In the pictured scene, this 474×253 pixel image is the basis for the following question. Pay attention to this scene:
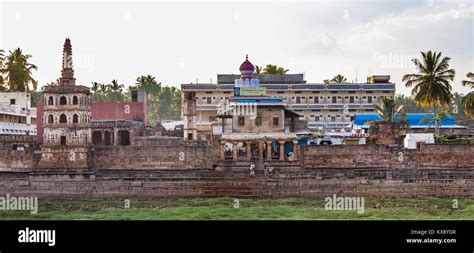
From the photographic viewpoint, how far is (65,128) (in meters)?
35.0

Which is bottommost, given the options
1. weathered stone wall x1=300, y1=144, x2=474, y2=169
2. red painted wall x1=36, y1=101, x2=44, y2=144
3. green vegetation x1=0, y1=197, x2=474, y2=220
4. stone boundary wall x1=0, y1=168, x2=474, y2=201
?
green vegetation x1=0, y1=197, x2=474, y2=220

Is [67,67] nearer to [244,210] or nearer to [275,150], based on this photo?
[275,150]

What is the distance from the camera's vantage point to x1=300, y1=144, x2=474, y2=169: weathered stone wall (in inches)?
1441

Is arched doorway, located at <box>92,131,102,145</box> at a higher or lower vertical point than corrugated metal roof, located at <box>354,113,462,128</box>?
lower

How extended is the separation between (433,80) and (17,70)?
35.0 meters

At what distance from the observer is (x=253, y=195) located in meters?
30.8

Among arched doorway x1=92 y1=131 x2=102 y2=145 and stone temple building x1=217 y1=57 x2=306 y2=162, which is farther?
arched doorway x1=92 y1=131 x2=102 y2=145

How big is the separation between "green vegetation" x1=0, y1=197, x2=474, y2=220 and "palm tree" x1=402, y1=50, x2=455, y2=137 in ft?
42.7

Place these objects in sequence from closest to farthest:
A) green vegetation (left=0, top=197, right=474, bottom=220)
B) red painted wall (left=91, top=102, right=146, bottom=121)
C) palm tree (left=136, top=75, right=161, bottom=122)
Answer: green vegetation (left=0, top=197, right=474, bottom=220) → red painted wall (left=91, top=102, right=146, bottom=121) → palm tree (left=136, top=75, right=161, bottom=122)

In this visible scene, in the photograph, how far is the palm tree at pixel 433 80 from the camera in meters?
41.6

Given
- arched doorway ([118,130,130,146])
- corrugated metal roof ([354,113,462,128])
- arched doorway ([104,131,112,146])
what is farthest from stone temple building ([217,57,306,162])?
corrugated metal roof ([354,113,462,128])

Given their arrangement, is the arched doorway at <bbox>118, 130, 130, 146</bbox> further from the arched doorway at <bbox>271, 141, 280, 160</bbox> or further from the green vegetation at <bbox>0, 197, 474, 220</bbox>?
the green vegetation at <bbox>0, 197, 474, 220</bbox>
